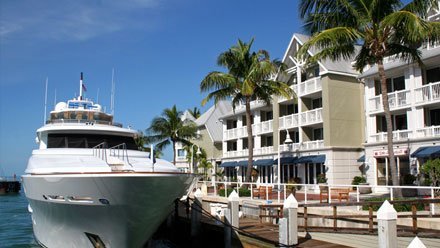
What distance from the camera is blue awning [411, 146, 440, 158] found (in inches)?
933

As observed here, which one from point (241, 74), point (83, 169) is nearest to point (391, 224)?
point (83, 169)

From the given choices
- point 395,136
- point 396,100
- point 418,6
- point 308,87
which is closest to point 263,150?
point 308,87

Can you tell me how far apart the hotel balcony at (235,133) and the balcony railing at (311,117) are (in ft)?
31.5

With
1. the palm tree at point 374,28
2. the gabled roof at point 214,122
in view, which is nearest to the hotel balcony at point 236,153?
the gabled roof at point 214,122

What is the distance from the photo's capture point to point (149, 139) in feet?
148

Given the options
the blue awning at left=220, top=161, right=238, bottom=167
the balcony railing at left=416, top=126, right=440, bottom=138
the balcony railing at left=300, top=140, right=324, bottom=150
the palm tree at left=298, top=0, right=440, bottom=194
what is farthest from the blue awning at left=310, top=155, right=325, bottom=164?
the palm tree at left=298, top=0, right=440, bottom=194

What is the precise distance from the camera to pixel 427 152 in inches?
949

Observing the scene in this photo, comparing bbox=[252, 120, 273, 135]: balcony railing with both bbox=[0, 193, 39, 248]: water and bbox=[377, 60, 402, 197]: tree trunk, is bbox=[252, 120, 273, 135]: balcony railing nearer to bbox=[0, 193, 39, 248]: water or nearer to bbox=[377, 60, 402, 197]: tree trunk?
bbox=[0, 193, 39, 248]: water

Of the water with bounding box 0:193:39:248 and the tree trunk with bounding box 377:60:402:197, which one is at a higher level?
the tree trunk with bounding box 377:60:402:197

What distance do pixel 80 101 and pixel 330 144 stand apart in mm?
19141

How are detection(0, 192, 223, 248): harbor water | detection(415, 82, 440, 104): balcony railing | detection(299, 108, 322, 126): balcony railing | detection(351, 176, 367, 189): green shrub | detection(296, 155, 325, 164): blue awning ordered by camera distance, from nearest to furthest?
detection(0, 192, 223, 248): harbor water → detection(415, 82, 440, 104): balcony railing → detection(351, 176, 367, 189): green shrub → detection(296, 155, 325, 164): blue awning → detection(299, 108, 322, 126): balcony railing

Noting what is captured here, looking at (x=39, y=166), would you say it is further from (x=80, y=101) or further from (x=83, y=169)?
(x=80, y=101)

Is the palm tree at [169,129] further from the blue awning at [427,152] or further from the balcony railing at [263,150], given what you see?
the blue awning at [427,152]

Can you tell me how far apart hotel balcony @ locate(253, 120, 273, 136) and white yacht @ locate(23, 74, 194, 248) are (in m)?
25.9
